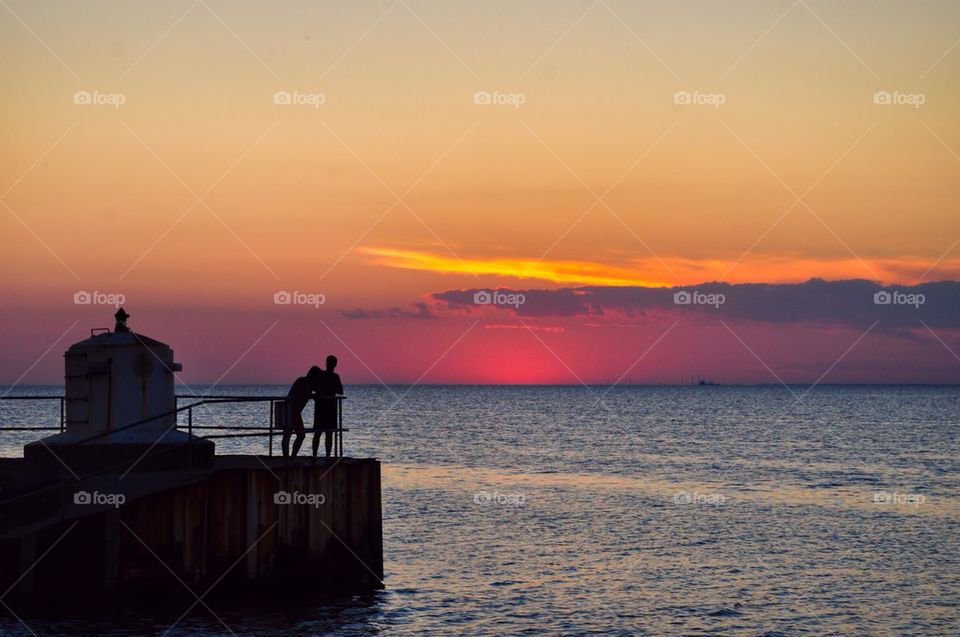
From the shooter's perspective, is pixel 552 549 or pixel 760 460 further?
pixel 760 460

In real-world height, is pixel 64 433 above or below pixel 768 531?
above

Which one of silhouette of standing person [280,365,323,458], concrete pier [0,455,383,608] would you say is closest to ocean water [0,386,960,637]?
concrete pier [0,455,383,608]

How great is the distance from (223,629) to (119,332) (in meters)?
8.36

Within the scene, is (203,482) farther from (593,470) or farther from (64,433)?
(593,470)

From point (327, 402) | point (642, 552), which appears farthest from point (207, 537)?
point (642, 552)

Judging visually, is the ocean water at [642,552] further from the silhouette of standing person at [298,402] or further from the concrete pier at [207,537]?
the silhouette of standing person at [298,402]

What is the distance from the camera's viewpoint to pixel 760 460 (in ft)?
246

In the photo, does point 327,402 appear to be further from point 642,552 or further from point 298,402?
point 642,552

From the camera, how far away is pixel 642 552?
35.4m

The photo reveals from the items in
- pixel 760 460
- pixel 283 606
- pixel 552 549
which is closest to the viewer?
pixel 283 606

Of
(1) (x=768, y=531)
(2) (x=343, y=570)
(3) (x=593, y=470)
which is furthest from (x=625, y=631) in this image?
(3) (x=593, y=470)

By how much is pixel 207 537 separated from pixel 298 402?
12.1ft

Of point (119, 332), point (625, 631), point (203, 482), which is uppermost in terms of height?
point (119, 332)

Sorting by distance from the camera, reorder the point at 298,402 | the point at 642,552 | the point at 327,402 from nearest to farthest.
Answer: the point at 298,402 → the point at 327,402 → the point at 642,552
